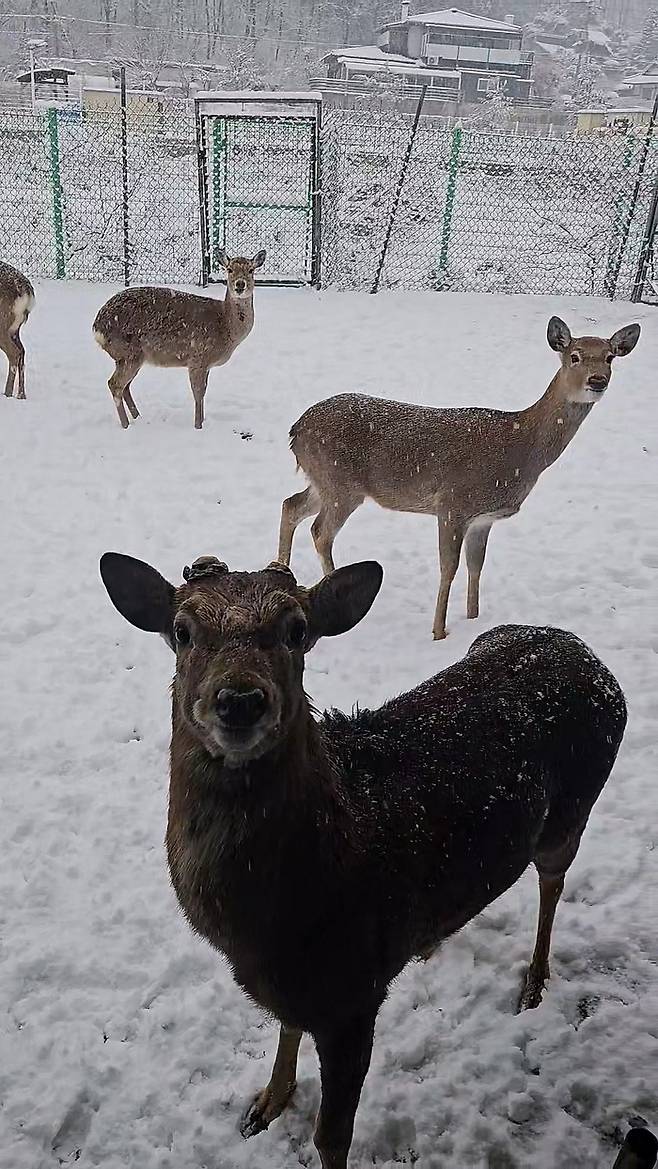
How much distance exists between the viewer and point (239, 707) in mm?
1744

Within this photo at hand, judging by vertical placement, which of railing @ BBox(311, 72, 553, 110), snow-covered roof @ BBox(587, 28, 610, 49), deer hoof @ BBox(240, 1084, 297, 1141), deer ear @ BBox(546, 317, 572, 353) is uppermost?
snow-covered roof @ BBox(587, 28, 610, 49)

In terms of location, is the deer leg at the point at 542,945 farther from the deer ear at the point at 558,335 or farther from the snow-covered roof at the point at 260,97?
the snow-covered roof at the point at 260,97

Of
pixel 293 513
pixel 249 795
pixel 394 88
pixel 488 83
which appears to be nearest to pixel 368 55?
pixel 488 83

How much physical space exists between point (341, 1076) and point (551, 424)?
4118 millimetres

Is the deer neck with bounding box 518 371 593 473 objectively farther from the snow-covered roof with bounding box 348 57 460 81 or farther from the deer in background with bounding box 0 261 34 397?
the snow-covered roof with bounding box 348 57 460 81

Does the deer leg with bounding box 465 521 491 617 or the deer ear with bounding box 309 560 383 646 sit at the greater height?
the deer ear with bounding box 309 560 383 646

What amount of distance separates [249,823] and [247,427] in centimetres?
721

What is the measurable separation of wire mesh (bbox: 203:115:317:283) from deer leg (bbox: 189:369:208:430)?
21.5 feet

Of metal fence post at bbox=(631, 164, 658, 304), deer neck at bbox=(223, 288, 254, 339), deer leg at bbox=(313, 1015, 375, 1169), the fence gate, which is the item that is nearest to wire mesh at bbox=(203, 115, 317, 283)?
the fence gate

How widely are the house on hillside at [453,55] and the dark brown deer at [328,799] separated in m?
50.7

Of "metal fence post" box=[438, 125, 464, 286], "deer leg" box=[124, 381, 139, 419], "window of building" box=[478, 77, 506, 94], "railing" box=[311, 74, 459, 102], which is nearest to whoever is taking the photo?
"deer leg" box=[124, 381, 139, 419]

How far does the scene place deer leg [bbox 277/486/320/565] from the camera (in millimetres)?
5848

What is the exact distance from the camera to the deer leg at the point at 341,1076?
6.95 ft

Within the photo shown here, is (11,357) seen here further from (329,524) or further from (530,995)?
(530,995)
